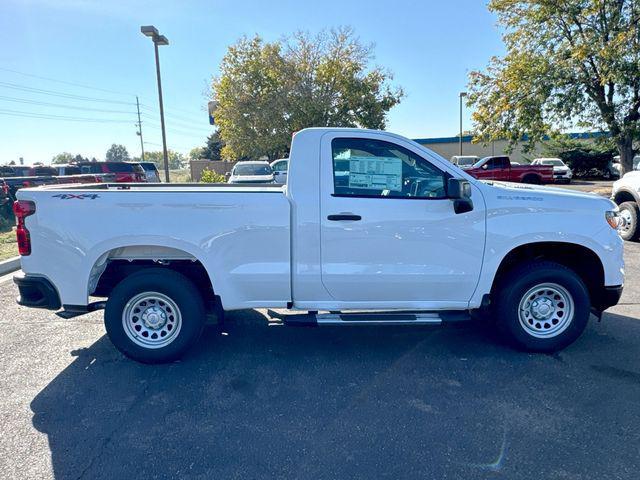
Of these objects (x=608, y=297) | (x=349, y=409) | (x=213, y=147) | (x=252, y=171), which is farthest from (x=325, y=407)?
(x=213, y=147)

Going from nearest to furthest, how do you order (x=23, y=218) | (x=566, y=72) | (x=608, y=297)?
(x=23, y=218), (x=608, y=297), (x=566, y=72)

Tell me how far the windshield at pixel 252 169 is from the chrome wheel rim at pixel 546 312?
49.5 feet

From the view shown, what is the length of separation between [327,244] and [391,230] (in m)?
0.58

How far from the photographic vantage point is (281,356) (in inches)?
162

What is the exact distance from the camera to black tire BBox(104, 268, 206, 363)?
3807 mm

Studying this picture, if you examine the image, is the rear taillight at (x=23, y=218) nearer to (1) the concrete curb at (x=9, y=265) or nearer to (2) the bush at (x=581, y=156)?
(1) the concrete curb at (x=9, y=265)

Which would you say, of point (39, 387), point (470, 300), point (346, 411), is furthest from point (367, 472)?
point (39, 387)

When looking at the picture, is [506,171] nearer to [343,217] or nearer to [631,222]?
[631,222]

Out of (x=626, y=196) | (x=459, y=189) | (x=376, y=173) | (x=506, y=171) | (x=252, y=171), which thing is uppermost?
(x=252, y=171)

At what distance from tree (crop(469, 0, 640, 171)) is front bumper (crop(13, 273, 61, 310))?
17611 millimetres

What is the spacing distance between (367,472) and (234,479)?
79 centimetres

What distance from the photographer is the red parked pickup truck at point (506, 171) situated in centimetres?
2355

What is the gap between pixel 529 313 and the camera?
405 centimetres

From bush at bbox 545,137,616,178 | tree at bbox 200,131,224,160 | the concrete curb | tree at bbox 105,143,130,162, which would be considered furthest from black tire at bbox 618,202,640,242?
tree at bbox 105,143,130,162
